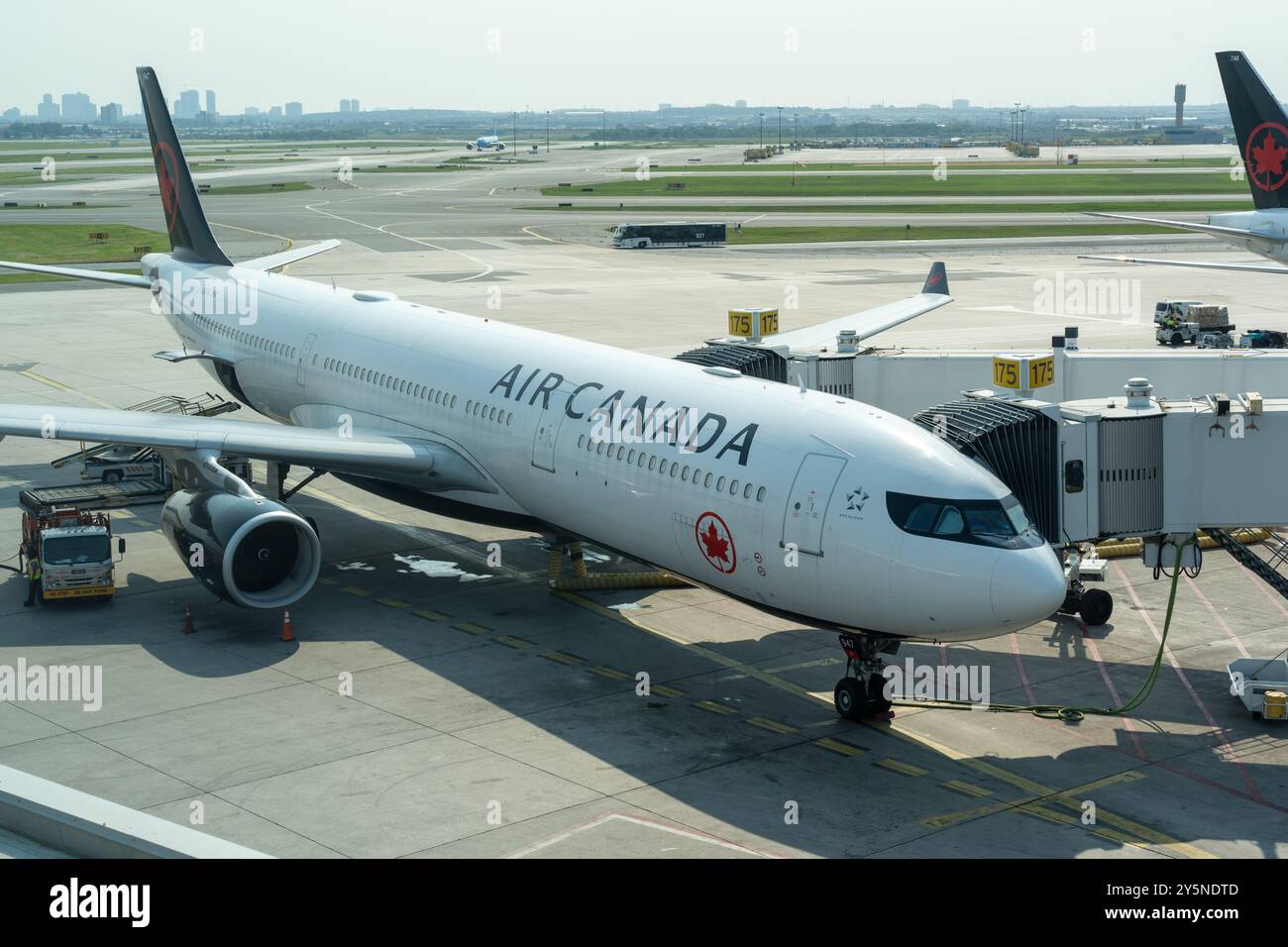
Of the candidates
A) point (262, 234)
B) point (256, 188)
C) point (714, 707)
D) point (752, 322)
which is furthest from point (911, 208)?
point (714, 707)

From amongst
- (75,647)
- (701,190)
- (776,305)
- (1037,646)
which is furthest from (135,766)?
(701,190)

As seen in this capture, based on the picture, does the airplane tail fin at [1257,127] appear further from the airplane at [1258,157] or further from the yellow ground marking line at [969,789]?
the yellow ground marking line at [969,789]

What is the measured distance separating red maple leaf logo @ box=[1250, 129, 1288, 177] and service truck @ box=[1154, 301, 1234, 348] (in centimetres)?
1380

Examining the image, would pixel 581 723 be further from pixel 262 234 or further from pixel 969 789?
pixel 262 234

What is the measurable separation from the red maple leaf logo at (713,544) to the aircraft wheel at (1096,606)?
884cm

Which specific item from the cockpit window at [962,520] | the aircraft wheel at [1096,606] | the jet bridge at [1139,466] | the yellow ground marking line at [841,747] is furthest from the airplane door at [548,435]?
the aircraft wheel at [1096,606]

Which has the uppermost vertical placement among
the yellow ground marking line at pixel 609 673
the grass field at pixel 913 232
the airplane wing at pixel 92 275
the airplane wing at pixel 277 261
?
the grass field at pixel 913 232

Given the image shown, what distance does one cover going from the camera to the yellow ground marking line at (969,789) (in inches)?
774

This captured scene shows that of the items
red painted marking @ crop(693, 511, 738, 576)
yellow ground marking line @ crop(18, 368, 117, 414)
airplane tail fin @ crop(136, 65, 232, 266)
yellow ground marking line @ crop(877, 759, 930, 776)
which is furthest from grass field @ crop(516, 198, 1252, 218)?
yellow ground marking line @ crop(877, 759, 930, 776)

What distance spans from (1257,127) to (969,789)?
31434 millimetres

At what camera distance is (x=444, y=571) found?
3131cm

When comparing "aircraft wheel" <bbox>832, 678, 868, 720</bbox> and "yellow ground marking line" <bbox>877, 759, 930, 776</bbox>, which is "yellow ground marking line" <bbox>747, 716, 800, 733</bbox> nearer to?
"aircraft wheel" <bbox>832, 678, 868, 720</bbox>

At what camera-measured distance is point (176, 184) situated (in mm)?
42438
